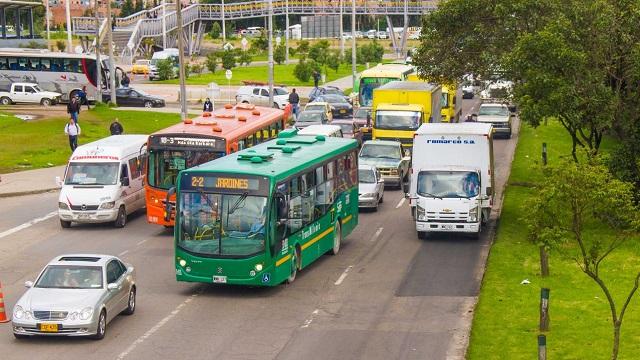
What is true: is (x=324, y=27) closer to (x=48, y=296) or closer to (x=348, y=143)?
(x=348, y=143)

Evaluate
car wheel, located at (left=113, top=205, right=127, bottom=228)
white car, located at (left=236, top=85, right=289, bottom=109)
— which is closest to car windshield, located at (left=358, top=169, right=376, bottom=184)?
car wheel, located at (left=113, top=205, right=127, bottom=228)

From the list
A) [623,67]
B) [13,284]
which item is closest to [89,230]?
[13,284]

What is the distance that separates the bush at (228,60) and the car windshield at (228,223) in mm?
77131

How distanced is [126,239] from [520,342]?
14886mm

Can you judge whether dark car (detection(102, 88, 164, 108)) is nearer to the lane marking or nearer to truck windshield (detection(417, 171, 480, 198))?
truck windshield (detection(417, 171, 480, 198))

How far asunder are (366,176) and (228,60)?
64.8m

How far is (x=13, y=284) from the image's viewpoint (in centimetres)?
2791

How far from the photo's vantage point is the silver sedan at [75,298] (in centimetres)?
2175

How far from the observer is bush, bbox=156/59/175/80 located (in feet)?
316

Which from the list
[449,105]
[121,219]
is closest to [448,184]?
[121,219]

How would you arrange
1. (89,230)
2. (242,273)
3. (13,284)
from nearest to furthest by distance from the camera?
(242,273)
(13,284)
(89,230)

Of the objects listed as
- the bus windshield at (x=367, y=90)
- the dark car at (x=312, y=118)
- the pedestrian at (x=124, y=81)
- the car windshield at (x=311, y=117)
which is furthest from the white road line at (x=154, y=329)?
the pedestrian at (x=124, y=81)

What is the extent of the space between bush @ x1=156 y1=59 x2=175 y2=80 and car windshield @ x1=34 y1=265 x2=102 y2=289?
74.1 m

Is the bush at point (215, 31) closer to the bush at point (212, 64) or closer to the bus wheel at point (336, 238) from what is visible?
the bush at point (212, 64)
